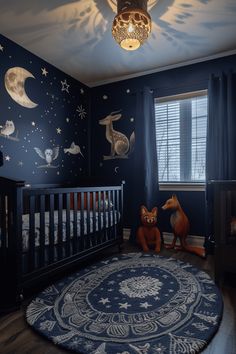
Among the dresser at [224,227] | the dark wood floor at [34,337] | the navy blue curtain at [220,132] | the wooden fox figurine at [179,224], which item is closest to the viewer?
the dark wood floor at [34,337]

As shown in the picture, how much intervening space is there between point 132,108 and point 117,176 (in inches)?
37.3

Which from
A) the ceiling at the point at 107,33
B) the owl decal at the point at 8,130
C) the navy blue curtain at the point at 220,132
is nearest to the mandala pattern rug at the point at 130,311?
the navy blue curtain at the point at 220,132

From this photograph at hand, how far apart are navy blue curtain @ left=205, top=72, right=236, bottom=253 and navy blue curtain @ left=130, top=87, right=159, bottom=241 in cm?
65

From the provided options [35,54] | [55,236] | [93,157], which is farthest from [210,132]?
[35,54]

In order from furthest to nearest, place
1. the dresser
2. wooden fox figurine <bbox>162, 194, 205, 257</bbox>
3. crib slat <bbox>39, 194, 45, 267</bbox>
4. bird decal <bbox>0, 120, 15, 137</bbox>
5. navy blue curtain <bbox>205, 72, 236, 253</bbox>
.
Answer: wooden fox figurine <bbox>162, 194, 205, 257</bbox>, navy blue curtain <bbox>205, 72, 236, 253</bbox>, bird decal <bbox>0, 120, 15, 137</bbox>, the dresser, crib slat <bbox>39, 194, 45, 267</bbox>

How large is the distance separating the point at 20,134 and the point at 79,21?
1.18m

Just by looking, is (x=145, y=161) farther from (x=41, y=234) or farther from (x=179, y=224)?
(x=41, y=234)

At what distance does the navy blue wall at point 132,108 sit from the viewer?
269cm

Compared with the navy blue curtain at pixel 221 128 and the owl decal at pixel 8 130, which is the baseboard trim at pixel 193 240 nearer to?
the navy blue curtain at pixel 221 128

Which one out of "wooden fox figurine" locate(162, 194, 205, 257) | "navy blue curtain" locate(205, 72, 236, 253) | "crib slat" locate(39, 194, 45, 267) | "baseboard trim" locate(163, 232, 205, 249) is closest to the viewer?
"crib slat" locate(39, 194, 45, 267)

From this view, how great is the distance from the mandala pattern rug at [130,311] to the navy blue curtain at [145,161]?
1001 millimetres

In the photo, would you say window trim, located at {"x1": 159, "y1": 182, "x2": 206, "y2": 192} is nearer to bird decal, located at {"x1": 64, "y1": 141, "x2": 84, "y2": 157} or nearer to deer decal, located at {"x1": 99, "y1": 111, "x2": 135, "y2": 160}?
deer decal, located at {"x1": 99, "y1": 111, "x2": 135, "y2": 160}

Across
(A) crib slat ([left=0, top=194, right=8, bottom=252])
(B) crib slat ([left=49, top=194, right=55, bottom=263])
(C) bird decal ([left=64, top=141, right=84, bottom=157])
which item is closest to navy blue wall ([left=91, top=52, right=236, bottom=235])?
(C) bird decal ([left=64, top=141, right=84, bottom=157])

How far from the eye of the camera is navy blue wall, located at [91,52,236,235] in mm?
2688
